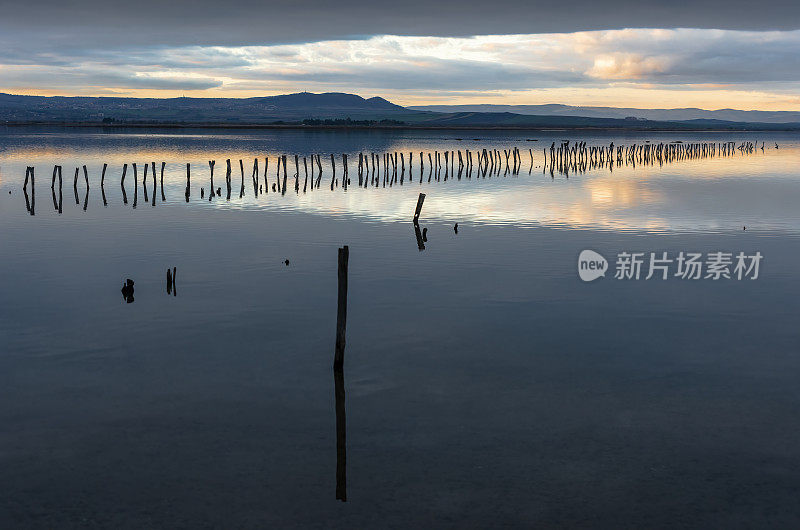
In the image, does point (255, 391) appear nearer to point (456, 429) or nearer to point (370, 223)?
point (456, 429)

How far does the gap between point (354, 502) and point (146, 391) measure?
5.63 m

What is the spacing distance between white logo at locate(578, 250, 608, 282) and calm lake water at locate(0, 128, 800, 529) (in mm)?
374

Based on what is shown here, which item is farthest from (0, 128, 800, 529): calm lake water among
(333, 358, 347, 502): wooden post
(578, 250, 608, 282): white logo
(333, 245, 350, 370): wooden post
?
(333, 245, 350, 370): wooden post

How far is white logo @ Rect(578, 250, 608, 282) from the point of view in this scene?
2598 centimetres

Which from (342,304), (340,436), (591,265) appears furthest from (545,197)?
(340,436)

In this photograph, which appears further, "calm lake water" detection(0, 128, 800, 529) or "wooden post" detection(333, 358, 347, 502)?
"wooden post" detection(333, 358, 347, 502)

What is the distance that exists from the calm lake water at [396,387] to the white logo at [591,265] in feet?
1.23

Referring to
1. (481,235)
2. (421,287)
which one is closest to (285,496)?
(421,287)

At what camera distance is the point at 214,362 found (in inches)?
662

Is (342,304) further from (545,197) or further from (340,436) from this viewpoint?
(545,197)

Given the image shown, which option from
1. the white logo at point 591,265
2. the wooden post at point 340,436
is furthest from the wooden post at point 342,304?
the white logo at point 591,265

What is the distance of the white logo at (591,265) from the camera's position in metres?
26.0

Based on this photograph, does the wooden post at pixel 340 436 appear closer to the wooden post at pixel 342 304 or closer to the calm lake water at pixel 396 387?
the calm lake water at pixel 396 387

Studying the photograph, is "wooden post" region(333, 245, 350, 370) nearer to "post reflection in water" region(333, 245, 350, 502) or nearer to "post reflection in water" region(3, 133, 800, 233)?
"post reflection in water" region(333, 245, 350, 502)
